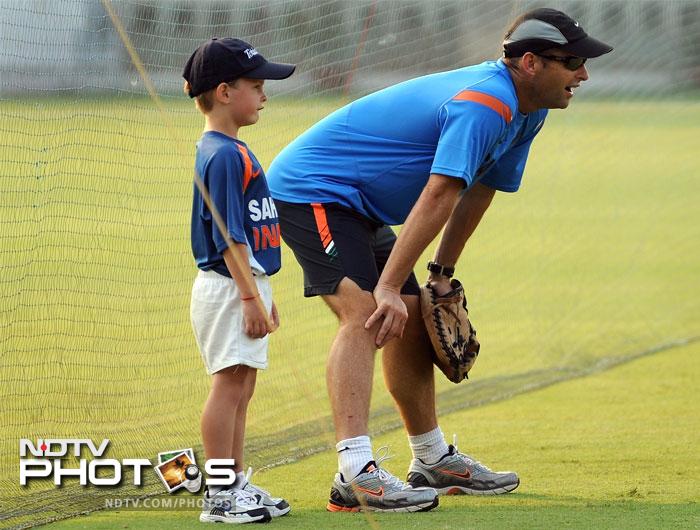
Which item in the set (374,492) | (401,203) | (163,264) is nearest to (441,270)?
(401,203)

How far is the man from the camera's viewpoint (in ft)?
14.3

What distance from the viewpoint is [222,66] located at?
13.9 feet

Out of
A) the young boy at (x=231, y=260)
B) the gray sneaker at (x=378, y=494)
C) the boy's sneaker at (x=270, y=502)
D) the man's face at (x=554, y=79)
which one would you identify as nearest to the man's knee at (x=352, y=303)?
the young boy at (x=231, y=260)

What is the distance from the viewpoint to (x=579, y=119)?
41.3ft

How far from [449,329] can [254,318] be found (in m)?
0.95

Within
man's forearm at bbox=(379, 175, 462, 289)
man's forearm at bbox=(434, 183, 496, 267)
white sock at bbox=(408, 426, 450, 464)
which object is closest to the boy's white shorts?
man's forearm at bbox=(379, 175, 462, 289)

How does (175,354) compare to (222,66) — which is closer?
(222,66)

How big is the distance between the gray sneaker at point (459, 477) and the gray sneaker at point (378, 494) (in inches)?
16.8

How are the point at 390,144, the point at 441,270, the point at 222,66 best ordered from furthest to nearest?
1. the point at 441,270
2. the point at 390,144
3. the point at 222,66

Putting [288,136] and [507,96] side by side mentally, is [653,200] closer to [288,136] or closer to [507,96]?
[288,136]

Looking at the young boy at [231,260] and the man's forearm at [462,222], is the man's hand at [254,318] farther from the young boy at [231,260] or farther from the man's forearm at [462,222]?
the man's forearm at [462,222]

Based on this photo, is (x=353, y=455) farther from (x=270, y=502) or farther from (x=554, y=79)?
(x=554, y=79)

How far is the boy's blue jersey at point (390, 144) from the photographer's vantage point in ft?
14.6

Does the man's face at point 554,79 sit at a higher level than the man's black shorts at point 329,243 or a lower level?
higher
